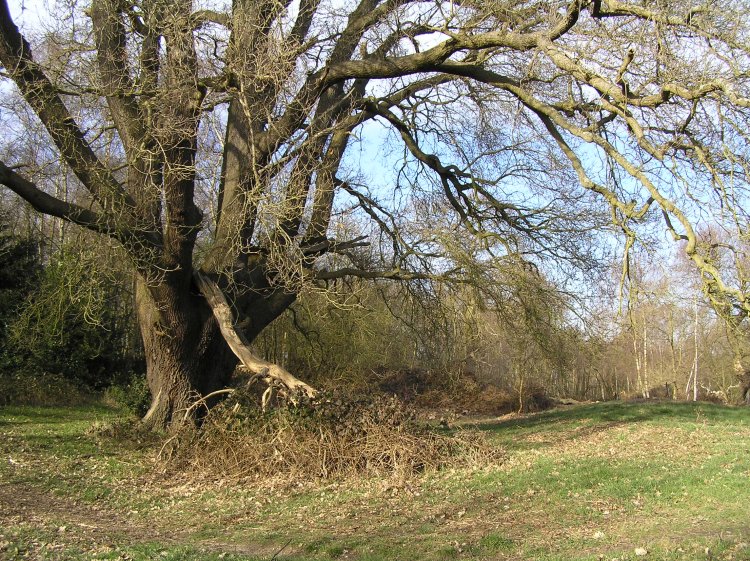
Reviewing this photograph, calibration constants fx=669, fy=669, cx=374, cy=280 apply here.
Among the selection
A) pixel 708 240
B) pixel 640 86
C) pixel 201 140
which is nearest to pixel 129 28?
pixel 201 140

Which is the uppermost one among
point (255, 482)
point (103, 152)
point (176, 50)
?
point (176, 50)

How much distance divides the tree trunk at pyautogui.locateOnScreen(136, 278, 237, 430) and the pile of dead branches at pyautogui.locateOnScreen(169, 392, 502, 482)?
1934mm

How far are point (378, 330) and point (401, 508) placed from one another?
12594 millimetres

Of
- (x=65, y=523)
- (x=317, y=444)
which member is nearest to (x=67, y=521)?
(x=65, y=523)

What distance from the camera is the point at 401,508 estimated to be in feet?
24.8

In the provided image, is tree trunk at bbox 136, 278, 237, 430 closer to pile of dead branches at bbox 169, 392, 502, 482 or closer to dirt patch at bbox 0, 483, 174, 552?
pile of dead branches at bbox 169, 392, 502, 482

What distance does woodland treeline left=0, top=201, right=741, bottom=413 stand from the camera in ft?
36.1

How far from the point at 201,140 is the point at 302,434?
5.04 m

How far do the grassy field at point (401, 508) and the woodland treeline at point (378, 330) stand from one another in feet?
6.38

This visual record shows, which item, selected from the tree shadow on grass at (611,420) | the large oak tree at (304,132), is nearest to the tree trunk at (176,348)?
the large oak tree at (304,132)

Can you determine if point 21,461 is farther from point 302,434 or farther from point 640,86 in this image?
point 640,86

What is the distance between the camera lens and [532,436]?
43.8 ft

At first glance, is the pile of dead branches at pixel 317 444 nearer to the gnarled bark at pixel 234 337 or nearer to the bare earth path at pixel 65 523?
the gnarled bark at pixel 234 337

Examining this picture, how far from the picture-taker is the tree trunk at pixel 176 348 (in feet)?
37.1
